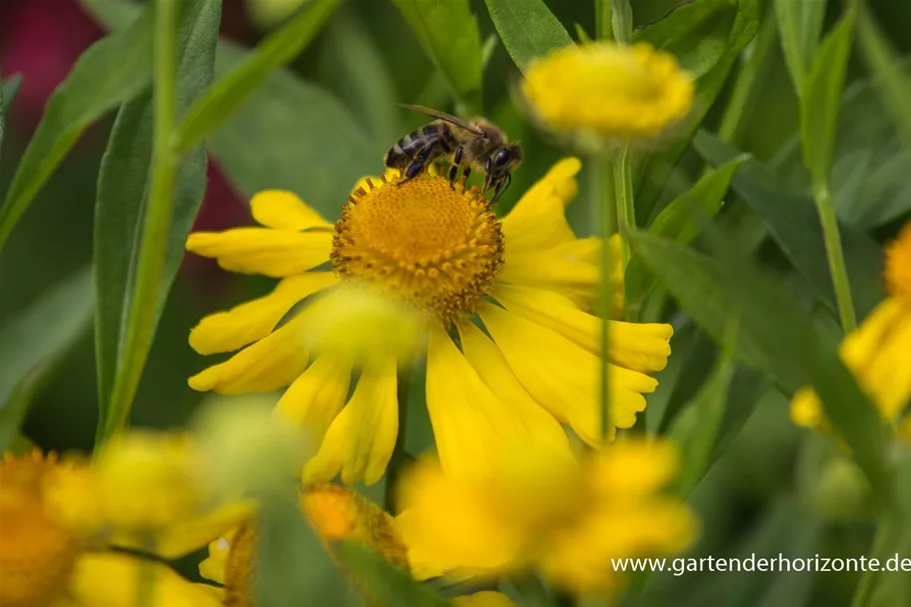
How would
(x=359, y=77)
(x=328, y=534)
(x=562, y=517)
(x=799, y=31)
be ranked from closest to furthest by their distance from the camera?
1. (x=562, y=517)
2. (x=328, y=534)
3. (x=799, y=31)
4. (x=359, y=77)

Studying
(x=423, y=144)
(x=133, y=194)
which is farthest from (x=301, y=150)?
(x=133, y=194)

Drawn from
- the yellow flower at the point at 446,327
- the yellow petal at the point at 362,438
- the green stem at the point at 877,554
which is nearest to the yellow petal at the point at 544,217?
the yellow flower at the point at 446,327

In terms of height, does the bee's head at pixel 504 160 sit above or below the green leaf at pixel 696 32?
below

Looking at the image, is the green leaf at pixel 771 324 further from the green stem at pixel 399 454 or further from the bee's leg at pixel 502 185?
→ the bee's leg at pixel 502 185

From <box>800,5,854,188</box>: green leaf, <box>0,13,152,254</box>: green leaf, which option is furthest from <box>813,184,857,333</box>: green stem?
<box>0,13,152,254</box>: green leaf

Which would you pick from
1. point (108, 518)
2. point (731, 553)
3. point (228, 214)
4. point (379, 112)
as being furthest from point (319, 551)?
point (228, 214)

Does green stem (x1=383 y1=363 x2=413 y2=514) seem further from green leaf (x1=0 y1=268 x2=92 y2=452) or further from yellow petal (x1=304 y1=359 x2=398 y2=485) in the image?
green leaf (x1=0 y1=268 x2=92 y2=452)

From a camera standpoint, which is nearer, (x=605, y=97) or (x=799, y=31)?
(x=605, y=97)

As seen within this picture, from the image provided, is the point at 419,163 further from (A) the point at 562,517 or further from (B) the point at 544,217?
(A) the point at 562,517
